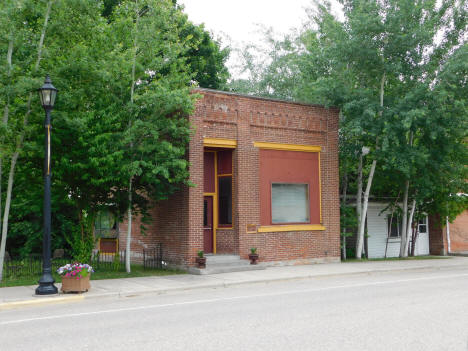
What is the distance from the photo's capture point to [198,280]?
15.1 metres

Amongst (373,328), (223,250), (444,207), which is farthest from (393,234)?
(373,328)

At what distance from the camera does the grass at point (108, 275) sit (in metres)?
14.5

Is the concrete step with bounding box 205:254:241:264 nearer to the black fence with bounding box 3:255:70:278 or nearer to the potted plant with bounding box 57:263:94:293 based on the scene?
the black fence with bounding box 3:255:70:278

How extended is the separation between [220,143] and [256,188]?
217 centimetres

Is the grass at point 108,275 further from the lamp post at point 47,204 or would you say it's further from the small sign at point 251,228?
the small sign at point 251,228

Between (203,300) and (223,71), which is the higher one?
(223,71)

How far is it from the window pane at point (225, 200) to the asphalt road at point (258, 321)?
5962 millimetres

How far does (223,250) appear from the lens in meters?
18.9

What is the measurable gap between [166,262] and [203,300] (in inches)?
275

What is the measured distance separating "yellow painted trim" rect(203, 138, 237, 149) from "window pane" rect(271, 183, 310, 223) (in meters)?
2.36

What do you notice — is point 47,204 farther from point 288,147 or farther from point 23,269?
point 288,147

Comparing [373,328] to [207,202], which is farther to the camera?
[207,202]

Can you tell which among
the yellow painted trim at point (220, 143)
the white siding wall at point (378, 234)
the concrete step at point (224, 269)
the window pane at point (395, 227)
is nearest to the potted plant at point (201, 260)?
the concrete step at point (224, 269)

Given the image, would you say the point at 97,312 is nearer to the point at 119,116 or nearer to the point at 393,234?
the point at 119,116
